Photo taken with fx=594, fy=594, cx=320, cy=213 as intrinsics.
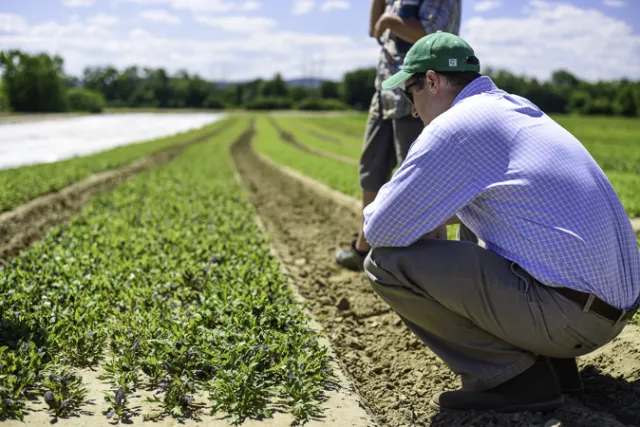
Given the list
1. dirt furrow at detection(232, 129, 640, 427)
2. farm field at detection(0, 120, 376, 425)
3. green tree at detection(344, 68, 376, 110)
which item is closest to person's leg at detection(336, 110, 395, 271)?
dirt furrow at detection(232, 129, 640, 427)

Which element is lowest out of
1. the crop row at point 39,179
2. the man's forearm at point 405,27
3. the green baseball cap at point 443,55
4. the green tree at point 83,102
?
the crop row at point 39,179

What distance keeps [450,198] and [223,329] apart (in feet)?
5.10

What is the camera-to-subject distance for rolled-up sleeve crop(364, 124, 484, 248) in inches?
97.6

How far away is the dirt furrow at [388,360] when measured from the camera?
8.67 feet

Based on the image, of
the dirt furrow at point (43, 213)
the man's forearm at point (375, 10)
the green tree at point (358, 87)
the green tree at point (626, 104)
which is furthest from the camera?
the green tree at point (358, 87)

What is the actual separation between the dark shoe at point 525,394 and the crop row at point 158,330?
29.7 inches

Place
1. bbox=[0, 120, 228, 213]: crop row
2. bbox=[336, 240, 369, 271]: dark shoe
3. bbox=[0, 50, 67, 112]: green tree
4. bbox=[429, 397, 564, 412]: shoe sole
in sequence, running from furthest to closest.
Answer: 1. bbox=[0, 50, 67, 112]: green tree
2. bbox=[0, 120, 228, 213]: crop row
3. bbox=[336, 240, 369, 271]: dark shoe
4. bbox=[429, 397, 564, 412]: shoe sole

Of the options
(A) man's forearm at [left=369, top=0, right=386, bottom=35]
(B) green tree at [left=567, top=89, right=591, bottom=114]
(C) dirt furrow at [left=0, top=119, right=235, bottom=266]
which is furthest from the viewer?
(B) green tree at [left=567, top=89, right=591, bottom=114]

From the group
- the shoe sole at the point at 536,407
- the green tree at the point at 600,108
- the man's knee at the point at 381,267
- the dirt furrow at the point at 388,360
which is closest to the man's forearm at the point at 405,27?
the dirt furrow at the point at 388,360

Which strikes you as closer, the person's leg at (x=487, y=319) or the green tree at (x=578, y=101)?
the person's leg at (x=487, y=319)

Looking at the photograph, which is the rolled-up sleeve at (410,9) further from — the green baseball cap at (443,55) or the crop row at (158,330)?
the crop row at (158,330)

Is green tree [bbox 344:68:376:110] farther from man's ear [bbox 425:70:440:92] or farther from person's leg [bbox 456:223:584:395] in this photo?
person's leg [bbox 456:223:584:395]

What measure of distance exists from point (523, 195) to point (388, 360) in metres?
1.58

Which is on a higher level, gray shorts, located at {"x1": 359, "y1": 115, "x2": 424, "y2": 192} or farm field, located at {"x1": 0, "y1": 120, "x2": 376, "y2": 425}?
gray shorts, located at {"x1": 359, "y1": 115, "x2": 424, "y2": 192}
